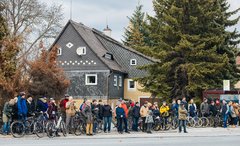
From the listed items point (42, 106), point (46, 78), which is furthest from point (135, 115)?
point (46, 78)

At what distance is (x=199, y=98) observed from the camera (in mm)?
34844

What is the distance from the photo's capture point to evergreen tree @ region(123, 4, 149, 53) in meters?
67.6

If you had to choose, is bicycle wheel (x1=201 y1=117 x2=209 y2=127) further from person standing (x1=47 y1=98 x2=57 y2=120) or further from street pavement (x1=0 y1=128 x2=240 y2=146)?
person standing (x1=47 y1=98 x2=57 y2=120)

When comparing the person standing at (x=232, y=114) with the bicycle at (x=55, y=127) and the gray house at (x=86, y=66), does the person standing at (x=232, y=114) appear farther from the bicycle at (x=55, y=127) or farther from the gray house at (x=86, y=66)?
the gray house at (x=86, y=66)

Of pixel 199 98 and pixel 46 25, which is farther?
Answer: pixel 46 25

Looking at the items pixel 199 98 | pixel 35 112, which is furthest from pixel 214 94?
pixel 35 112

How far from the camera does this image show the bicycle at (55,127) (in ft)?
64.9

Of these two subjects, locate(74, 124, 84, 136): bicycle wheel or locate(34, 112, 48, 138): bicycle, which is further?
locate(74, 124, 84, 136): bicycle wheel

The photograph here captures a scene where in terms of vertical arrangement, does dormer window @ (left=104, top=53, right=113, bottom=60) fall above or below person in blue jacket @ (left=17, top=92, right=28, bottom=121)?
above

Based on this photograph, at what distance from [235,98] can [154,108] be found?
7.65 meters

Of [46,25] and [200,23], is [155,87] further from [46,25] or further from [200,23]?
[46,25]

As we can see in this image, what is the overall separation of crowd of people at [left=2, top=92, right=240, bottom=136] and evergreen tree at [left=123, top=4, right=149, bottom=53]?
38.9 meters

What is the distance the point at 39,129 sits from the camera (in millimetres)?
20281

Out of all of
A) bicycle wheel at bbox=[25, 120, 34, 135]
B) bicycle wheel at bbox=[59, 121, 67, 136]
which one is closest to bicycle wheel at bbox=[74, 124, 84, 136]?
bicycle wheel at bbox=[59, 121, 67, 136]
